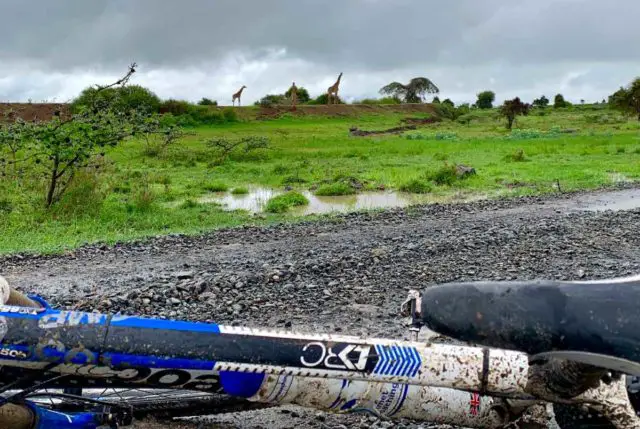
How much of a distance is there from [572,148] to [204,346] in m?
24.9

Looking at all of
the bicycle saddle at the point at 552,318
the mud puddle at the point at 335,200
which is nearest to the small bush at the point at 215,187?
the mud puddle at the point at 335,200

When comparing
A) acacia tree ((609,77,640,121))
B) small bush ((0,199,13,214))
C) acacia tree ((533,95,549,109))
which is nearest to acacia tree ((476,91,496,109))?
→ acacia tree ((533,95,549,109))

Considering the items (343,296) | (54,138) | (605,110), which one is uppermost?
(605,110)

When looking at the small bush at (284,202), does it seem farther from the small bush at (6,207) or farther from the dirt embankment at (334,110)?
the dirt embankment at (334,110)

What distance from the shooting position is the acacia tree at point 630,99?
1587 inches

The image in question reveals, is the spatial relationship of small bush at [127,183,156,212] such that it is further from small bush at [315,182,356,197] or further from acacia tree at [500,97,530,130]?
acacia tree at [500,97,530,130]

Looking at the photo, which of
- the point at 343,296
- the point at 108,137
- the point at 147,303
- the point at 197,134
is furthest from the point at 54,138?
the point at 197,134

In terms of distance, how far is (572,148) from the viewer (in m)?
24.6

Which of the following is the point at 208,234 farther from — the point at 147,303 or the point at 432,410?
the point at 432,410

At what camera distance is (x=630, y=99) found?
4119 cm

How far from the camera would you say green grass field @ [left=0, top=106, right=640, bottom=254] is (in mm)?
9383

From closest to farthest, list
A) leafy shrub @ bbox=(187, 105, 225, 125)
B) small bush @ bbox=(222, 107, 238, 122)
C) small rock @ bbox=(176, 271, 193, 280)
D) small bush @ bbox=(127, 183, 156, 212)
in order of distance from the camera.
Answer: small rock @ bbox=(176, 271, 193, 280)
small bush @ bbox=(127, 183, 156, 212)
leafy shrub @ bbox=(187, 105, 225, 125)
small bush @ bbox=(222, 107, 238, 122)

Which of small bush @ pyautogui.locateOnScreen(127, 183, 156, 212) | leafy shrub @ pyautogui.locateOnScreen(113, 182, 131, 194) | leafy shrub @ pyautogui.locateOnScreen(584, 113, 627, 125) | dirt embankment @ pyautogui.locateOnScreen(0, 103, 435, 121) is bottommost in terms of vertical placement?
small bush @ pyautogui.locateOnScreen(127, 183, 156, 212)

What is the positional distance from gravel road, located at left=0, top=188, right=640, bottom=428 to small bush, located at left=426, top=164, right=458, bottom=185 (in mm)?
6016
